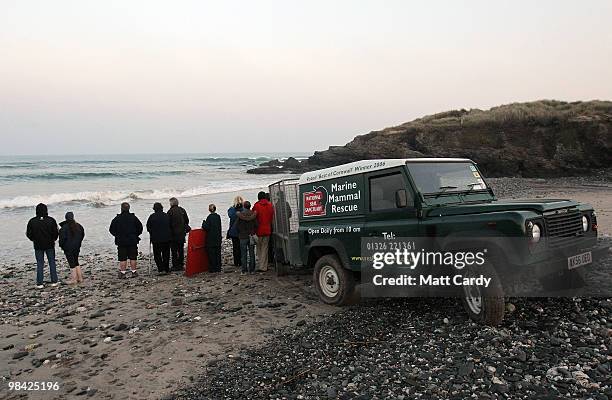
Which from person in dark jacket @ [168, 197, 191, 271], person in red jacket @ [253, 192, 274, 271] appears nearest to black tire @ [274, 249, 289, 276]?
person in red jacket @ [253, 192, 274, 271]

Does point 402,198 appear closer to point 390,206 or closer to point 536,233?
point 390,206

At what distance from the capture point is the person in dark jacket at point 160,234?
11.0 metres

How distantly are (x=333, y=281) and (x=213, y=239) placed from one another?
4519 mm

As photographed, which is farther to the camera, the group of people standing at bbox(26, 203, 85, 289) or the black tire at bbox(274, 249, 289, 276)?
the group of people standing at bbox(26, 203, 85, 289)

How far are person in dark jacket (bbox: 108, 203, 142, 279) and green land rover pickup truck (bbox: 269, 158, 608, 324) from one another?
454 cm

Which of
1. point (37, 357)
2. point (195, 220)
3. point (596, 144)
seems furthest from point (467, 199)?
point (596, 144)

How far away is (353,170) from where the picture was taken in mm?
7367

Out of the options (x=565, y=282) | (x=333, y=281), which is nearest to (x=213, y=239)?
(x=333, y=281)

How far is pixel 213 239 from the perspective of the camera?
11.2 metres

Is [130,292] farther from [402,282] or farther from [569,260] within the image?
[569,260]

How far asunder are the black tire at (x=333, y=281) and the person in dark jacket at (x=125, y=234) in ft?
18.7

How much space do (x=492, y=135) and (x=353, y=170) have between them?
3875cm

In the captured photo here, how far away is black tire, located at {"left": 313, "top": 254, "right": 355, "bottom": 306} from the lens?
7379 millimetres

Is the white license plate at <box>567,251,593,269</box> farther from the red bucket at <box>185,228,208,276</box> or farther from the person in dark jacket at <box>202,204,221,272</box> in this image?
the red bucket at <box>185,228,208,276</box>
